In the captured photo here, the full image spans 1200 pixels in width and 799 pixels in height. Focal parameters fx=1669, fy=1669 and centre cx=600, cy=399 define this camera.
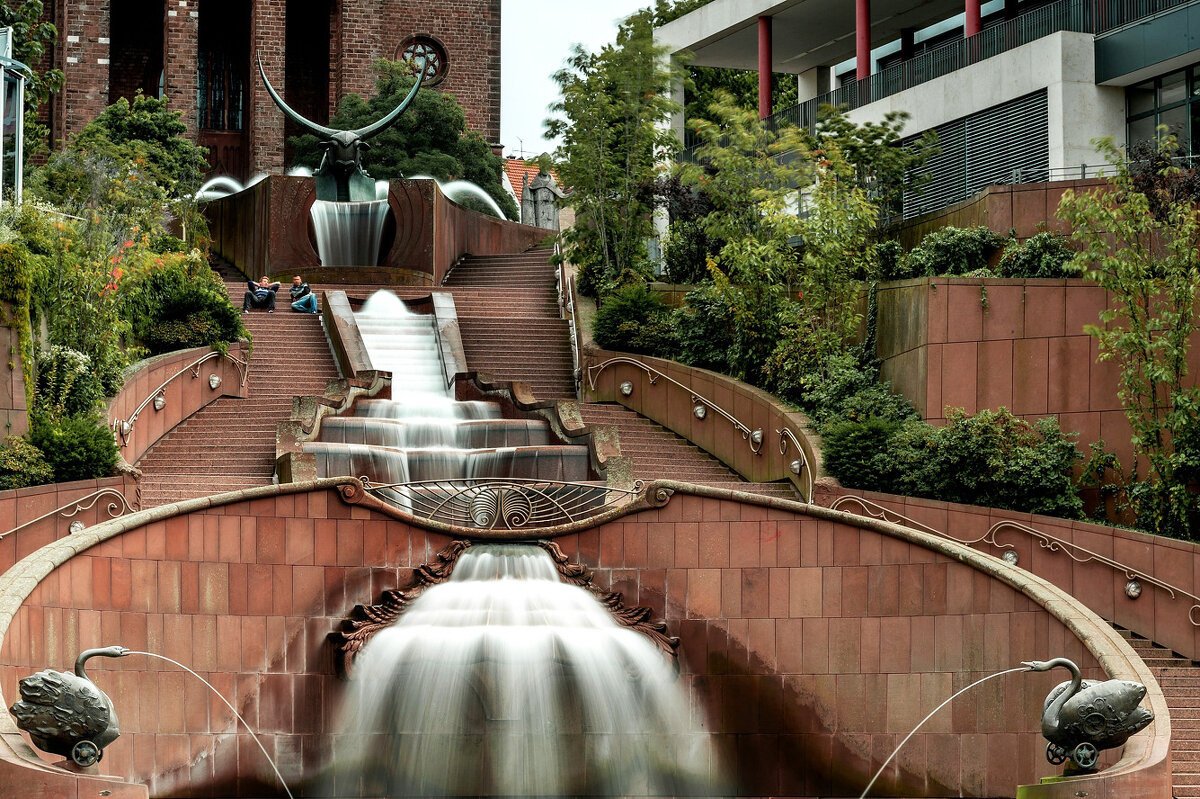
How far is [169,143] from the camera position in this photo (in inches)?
1687

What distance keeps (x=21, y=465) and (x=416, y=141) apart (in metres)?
28.4

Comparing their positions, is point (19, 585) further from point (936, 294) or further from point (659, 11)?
point (659, 11)

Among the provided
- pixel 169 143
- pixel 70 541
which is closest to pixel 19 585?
pixel 70 541

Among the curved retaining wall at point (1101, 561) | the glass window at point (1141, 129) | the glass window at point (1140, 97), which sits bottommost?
the curved retaining wall at point (1101, 561)

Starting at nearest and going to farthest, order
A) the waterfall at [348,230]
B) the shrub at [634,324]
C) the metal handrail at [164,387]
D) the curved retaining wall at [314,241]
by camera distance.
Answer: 1. the metal handrail at [164,387]
2. the shrub at [634,324]
3. the curved retaining wall at [314,241]
4. the waterfall at [348,230]

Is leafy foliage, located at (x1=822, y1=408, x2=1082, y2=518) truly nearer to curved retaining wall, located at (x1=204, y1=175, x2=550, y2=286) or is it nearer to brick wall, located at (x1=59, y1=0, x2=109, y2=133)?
curved retaining wall, located at (x1=204, y1=175, x2=550, y2=286)

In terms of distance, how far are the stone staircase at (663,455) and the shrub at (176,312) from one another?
5357 millimetres

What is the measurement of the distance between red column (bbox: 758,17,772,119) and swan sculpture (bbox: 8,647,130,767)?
80.7ft

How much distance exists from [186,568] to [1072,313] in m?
10.5

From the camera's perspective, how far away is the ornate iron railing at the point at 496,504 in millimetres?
16344

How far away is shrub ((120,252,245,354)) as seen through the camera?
2330cm

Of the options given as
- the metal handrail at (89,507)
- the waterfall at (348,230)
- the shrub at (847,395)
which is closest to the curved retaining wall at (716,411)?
the shrub at (847,395)

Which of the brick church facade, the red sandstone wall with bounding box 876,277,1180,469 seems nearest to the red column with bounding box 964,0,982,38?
the red sandstone wall with bounding box 876,277,1180,469

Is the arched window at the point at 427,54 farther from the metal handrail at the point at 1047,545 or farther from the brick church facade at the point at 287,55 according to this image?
the metal handrail at the point at 1047,545
